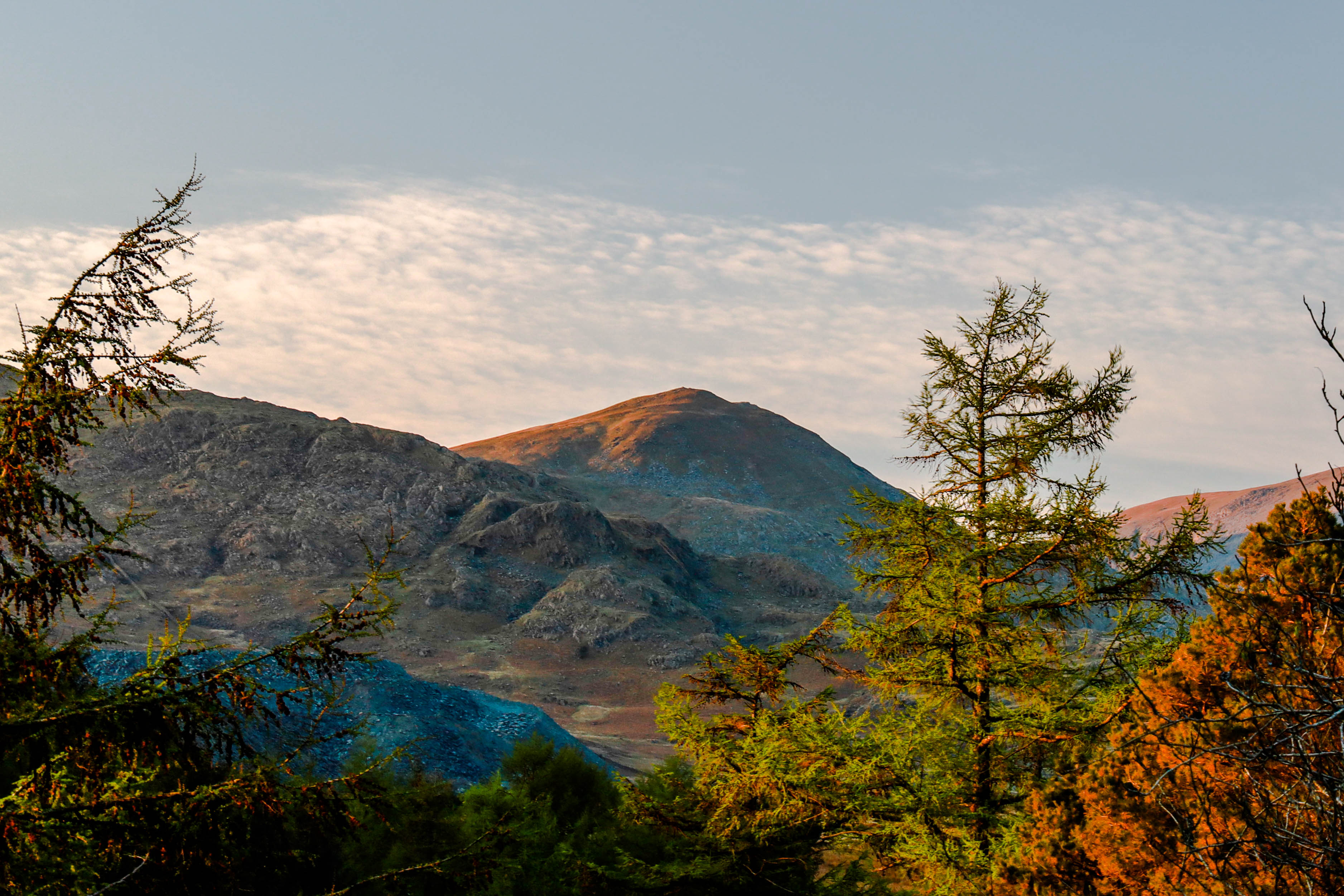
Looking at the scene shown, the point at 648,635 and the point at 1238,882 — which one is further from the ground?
the point at 1238,882

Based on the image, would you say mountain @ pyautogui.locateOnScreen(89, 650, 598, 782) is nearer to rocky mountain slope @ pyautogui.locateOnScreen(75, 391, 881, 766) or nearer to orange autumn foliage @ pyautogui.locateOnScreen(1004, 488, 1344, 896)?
rocky mountain slope @ pyautogui.locateOnScreen(75, 391, 881, 766)

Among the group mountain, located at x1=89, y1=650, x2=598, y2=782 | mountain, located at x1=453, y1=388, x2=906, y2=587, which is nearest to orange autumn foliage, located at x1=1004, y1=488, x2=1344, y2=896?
mountain, located at x1=89, y1=650, x2=598, y2=782

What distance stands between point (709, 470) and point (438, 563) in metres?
66.4

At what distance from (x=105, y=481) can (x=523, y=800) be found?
76.1 metres

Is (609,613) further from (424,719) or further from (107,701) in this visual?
(107,701)

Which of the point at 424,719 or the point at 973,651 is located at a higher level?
the point at 973,651

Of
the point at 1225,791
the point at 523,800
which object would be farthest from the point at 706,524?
the point at 1225,791

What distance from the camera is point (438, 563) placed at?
→ 76.6 m

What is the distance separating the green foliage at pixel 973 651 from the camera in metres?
10.1

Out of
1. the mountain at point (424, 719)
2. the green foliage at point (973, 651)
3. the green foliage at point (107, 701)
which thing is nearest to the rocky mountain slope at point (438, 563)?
the mountain at point (424, 719)

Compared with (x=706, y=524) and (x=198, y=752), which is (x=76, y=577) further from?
(x=706, y=524)

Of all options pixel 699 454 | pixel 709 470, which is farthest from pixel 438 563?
pixel 699 454

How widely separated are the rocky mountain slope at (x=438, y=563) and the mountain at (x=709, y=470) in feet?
40.0

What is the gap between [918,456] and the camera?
12.1 meters
